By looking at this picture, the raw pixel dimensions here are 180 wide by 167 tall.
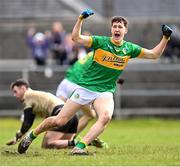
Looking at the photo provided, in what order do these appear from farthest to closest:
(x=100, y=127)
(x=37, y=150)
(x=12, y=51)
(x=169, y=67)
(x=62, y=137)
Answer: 1. (x=12, y=51)
2. (x=169, y=67)
3. (x=62, y=137)
4. (x=37, y=150)
5. (x=100, y=127)

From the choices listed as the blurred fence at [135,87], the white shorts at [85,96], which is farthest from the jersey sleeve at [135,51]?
the blurred fence at [135,87]

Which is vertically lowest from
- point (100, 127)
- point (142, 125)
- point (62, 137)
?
point (142, 125)

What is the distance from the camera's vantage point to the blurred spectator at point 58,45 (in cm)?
2972

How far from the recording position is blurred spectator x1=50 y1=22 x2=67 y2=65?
97.5 ft

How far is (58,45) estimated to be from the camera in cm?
3023

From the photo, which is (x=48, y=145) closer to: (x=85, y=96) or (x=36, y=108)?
(x=36, y=108)

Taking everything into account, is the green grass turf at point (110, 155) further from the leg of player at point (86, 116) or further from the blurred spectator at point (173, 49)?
the blurred spectator at point (173, 49)

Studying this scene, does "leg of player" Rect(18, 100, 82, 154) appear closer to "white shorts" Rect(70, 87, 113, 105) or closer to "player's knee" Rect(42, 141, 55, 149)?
"white shorts" Rect(70, 87, 113, 105)

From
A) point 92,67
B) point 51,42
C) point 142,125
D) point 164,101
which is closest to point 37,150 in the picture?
point 92,67

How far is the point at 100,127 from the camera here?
1327cm

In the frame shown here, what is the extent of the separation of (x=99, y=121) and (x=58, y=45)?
1710 centimetres

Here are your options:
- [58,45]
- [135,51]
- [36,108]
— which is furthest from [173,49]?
[135,51]

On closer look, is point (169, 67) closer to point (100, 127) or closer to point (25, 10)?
point (25, 10)

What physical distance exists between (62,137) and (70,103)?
6.99 ft
